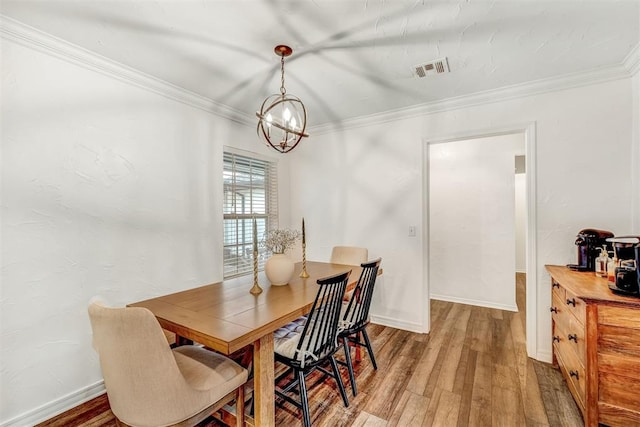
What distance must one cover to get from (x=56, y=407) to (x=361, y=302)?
225 cm

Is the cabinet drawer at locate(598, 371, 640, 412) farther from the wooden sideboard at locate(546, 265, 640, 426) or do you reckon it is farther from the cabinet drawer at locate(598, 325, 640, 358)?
the cabinet drawer at locate(598, 325, 640, 358)

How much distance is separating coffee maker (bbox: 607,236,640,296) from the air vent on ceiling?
172 centimetres

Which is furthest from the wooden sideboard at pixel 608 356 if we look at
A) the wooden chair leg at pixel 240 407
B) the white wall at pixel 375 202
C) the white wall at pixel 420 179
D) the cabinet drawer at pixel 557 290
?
the wooden chair leg at pixel 240 407

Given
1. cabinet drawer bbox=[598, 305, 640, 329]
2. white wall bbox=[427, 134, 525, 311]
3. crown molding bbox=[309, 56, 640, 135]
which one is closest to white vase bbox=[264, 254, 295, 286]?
cabinet drawer bbox=[598, 305, 640, 329]

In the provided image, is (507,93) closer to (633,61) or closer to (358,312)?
(633,61)

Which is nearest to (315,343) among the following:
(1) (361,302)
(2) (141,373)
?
(1) (361,302)

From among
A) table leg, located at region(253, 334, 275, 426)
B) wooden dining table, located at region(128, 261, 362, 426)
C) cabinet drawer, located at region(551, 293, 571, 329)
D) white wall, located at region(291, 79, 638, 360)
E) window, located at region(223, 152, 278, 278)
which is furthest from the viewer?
window, located at region(223, 152, 278, 278)

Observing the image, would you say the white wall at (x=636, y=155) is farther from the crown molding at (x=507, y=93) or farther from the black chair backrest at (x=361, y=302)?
the black chair backrest at (x=361, y=302)

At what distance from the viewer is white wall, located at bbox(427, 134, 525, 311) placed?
3.86 m

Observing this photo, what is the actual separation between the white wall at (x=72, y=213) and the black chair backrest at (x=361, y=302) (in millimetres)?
1667

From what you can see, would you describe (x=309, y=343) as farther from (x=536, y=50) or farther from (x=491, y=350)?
(x=536, y=50)

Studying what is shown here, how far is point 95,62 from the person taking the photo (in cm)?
210

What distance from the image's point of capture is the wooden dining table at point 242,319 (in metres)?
1.32

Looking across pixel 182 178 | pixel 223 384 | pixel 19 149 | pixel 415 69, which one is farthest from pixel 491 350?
pixel 19 149
